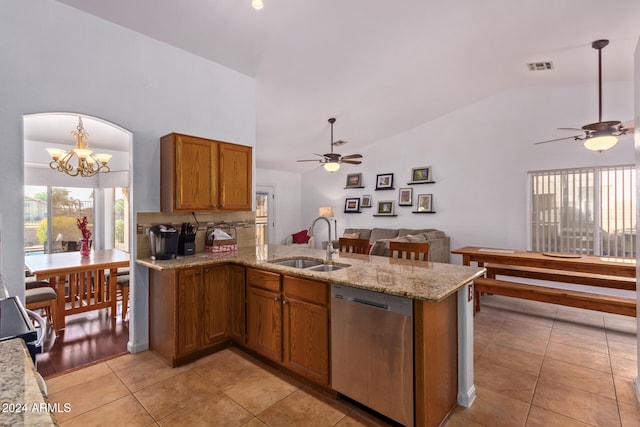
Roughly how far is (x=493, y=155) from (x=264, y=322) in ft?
16.7

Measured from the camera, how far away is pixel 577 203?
4961 millimetres

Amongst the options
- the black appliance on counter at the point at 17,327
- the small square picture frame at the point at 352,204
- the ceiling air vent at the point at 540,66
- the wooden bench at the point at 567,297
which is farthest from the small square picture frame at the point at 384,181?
the black appliance on counter at the point at 17,327

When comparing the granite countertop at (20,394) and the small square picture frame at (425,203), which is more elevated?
the small square picture frame at (425,203)

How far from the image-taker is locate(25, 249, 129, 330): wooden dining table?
334 centimetres

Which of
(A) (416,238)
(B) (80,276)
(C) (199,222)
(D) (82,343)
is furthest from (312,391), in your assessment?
(A) (416,238)

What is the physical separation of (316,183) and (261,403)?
669 cm

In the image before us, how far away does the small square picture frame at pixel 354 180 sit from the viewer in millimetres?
7594

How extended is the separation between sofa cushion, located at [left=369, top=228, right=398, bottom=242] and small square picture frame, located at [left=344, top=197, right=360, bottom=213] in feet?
2.82

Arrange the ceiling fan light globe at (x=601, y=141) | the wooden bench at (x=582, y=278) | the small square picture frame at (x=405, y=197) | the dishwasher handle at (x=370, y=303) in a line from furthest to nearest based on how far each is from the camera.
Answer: the small square picture frame at (x=405, y=197)
the wooden bench at (x=582, y=278)
the ceiling fan light globe at (x=601, y=141)
the dishwasher handle at (x=370, y=303)

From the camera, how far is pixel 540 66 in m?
4.36

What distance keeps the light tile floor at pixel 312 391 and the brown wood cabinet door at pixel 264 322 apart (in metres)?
0.18

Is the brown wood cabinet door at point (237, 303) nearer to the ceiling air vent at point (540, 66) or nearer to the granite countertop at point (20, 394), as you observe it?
the granite countertop at point (20, 394)

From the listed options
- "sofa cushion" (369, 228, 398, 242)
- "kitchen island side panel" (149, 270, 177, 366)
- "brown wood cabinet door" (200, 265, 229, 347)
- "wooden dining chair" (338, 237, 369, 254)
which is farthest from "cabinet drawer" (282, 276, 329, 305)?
"sofa cushion" (369, 228, 398, 242)

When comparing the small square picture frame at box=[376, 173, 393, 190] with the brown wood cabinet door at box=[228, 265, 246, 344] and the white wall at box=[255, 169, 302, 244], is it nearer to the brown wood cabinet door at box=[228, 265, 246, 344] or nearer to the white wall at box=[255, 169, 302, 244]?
the white wall at box=[255, 169, 302, 244]
